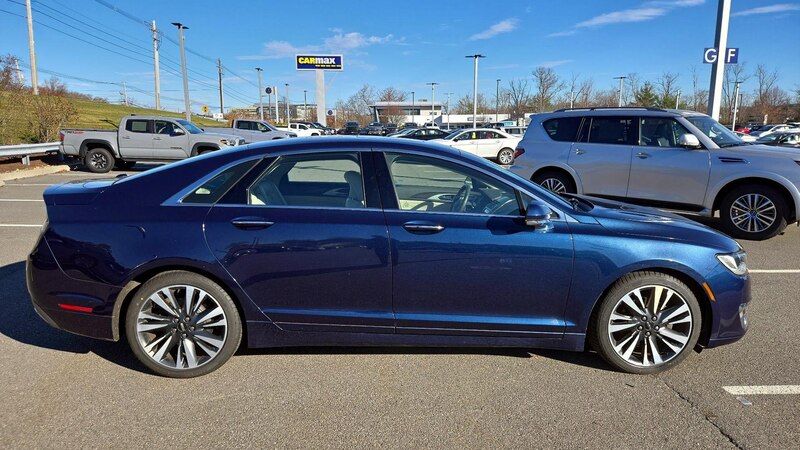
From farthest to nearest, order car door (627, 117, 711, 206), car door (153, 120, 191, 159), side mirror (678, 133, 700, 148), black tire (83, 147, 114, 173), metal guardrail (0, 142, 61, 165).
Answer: car door (153, 120, 191, 159), black tire (83, 147, 114, 173), metal guardrail (0, 142, 61, 165), car door (627, 117, 711, 206), side mirror (678, 133, 700, 148)

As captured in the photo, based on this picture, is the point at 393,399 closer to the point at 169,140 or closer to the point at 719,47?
the point at 719,47

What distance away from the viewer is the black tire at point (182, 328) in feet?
10.00

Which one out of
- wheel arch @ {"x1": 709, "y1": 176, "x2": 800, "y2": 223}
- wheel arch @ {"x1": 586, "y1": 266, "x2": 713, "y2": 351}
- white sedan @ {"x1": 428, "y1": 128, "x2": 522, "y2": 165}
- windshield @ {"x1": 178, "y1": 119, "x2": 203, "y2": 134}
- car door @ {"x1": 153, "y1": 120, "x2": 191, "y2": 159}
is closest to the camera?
wheel arch @ {"x1": 586, "y1": 266, "x2": 713, "y2": 351}

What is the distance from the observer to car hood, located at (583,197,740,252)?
3.13 meters

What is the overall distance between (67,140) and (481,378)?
17.3m

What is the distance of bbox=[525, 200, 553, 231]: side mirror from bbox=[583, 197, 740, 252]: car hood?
370mm

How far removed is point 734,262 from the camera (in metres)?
3.18

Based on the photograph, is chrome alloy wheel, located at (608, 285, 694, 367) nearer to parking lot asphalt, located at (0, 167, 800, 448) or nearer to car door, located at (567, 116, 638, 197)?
parking lot asphalt, located at (0, 167, 800, 448)

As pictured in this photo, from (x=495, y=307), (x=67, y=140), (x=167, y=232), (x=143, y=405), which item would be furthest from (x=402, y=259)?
(x=67, y=140)

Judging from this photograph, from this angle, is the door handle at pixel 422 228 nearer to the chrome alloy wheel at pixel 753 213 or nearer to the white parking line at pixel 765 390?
the white parking line at pixel 765 390

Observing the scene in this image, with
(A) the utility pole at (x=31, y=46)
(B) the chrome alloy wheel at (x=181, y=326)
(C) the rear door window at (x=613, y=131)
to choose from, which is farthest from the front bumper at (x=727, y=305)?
(A) the utility pole at (x=31, y=46)

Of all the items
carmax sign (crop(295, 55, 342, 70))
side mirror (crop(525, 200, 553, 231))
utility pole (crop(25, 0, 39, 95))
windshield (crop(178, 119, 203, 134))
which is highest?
carmax sign (crop(295, 55, 342, 70))

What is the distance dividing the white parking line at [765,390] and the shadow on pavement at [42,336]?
3888 millimetres

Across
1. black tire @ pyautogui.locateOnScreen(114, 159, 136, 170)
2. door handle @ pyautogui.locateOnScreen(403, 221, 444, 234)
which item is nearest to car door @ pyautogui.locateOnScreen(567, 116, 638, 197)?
door handle @ pyautogui.locateOnScreen(403, 221, 444, 234)
